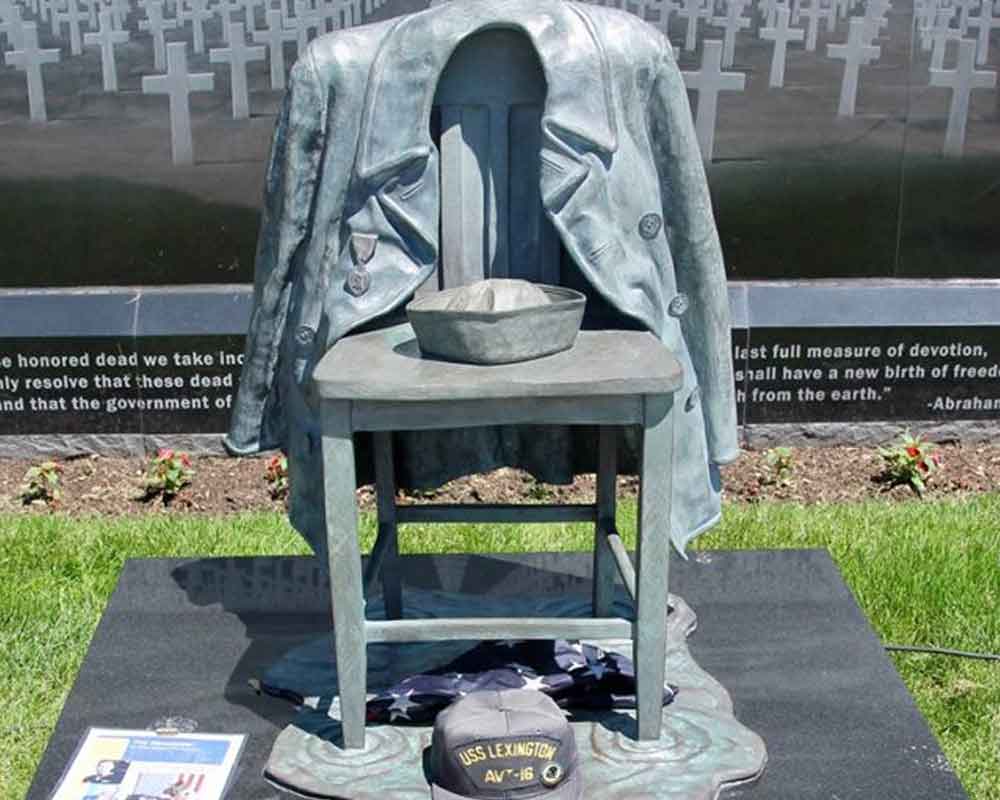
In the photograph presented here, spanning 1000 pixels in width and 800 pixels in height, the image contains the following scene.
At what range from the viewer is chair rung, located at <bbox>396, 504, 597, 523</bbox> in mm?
3426

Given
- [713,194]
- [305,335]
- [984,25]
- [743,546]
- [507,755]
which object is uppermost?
[984,25]

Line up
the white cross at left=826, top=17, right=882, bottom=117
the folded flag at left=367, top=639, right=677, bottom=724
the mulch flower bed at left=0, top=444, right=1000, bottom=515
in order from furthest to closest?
the white cross at left=826, top=17, right=882, bottom=117
the mulch flower bed at left=0, top=444, right=1000, bottom=515
the folded flag at left=367, top=639, right=677, bottom=724

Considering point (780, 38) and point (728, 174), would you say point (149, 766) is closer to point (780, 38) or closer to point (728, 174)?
point (728, 174)

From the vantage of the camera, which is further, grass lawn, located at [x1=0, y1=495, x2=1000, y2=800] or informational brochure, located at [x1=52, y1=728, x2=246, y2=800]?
grass lawn, located at [x1=0, y1=495, x2=1000, y2=800]

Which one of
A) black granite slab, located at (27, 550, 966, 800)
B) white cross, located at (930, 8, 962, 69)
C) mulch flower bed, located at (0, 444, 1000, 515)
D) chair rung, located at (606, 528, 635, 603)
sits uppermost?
white cross, located at (930, 8, 962, 69)

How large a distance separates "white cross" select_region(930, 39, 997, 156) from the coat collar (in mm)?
3489

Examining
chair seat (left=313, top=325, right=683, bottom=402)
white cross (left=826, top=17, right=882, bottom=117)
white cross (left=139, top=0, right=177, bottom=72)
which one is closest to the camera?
chair seat (left=313, top=325, right=683, bottom=402)

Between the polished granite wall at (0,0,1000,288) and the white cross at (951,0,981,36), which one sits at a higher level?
the white cross at (951,0,981,36)

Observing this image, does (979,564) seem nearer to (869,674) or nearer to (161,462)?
(869,674)

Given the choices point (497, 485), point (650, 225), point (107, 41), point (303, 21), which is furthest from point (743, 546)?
point (107, 41)

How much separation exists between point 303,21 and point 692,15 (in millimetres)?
1580

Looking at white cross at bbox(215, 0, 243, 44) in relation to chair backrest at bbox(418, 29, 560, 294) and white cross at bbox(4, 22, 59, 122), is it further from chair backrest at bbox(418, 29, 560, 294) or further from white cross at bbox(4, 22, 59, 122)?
chair backrest at bbox(418, 29, 560, 294)

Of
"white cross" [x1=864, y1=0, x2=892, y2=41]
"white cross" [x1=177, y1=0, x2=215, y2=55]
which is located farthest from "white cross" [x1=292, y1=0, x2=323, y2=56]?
"white cross" [x1=864, y1=0, x2=892, y2=41]

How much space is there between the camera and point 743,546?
4.84 metres
